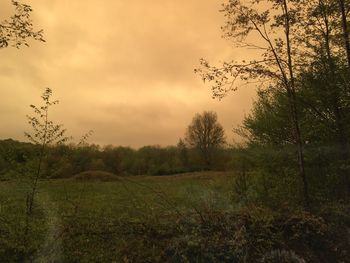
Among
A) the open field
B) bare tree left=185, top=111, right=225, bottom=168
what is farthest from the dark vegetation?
bare tree left=185, top=111, right=225, bottom=168

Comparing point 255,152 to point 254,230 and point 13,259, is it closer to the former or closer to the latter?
point 254,230

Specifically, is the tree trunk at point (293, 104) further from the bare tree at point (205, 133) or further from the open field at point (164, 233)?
the bare tree at point (205, 133)

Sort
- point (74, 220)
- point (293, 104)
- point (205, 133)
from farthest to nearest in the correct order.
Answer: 1. point (205, 133)
2. point (293, 104)
3. point (74, 220)

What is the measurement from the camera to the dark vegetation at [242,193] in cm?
883

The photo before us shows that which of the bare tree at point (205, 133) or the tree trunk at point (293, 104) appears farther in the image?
the bare tree at point (205, 133)

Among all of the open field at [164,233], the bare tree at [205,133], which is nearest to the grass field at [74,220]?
the open field at [164,233]

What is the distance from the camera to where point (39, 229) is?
927 centimetres

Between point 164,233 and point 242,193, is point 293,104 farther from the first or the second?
point 164,233

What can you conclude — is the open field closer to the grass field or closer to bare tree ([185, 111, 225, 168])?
the grass field

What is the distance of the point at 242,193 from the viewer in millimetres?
15062

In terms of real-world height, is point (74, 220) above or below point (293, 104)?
below

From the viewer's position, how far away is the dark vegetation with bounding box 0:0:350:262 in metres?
8.83

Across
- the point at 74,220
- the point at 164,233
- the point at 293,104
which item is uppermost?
the point at 293,104

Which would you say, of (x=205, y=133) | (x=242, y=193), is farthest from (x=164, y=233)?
(x=205, y=133)
